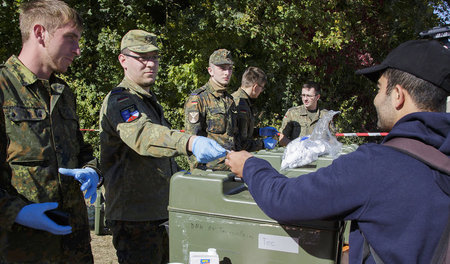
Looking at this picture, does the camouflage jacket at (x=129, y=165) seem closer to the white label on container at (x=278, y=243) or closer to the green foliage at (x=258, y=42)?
the white label on container at (x=278, y=243)

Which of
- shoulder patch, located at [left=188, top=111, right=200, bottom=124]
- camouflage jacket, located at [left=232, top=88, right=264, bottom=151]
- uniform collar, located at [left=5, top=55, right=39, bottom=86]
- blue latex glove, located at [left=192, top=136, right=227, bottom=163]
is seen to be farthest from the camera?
camouflage jacket, located at [left=232, top=88, right=264, bottom=151]

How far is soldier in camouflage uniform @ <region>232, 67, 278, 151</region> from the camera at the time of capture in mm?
4336

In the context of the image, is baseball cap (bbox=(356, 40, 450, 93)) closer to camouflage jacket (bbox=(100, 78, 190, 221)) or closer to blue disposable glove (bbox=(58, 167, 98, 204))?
camouflage jacket (bbox=(100, 78, 190, 221))

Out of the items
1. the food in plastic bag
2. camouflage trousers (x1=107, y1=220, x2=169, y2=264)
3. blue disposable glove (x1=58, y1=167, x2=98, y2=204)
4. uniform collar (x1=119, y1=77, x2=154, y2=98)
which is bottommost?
camouflage trousers (x1=107, y1=220, x2=169, y2=264)

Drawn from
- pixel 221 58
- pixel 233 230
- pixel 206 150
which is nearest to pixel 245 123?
pixel 221 58

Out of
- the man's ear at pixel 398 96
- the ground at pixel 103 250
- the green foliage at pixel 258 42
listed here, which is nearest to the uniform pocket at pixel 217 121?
the ground at pixel 103 250

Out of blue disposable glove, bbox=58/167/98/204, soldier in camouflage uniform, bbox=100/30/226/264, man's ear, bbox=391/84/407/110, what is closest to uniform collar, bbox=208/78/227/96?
soldier in camouflage uniform, bbox=100/30/226/264

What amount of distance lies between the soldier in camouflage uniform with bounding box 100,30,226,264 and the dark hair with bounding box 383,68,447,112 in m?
1.22

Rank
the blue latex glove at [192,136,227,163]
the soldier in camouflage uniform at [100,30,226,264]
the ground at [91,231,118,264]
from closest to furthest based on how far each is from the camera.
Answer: the blue latex glove at [192,136,227,163] → the soldier in camouflage uniform at [100,30,226,264] → the ground at [91,231,118,264]

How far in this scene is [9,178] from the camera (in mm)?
1684

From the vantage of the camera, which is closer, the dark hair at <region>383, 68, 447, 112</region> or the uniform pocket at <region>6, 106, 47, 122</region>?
the dark hair at <region>383, 68, 447, 112</region>

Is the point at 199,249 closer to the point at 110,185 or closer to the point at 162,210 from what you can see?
the point at 162,210

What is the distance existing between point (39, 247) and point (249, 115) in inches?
122

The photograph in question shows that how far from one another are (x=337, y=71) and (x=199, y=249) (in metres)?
8.53
